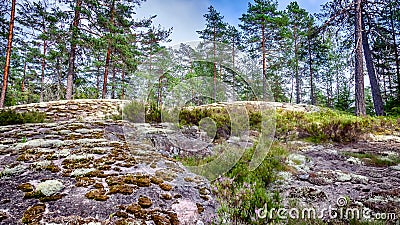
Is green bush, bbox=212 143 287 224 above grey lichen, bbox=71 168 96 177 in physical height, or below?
below

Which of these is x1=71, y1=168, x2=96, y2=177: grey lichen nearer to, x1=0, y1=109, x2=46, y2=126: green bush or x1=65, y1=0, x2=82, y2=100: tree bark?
x1=0, y1=109, x2=46, y2=126: green bush

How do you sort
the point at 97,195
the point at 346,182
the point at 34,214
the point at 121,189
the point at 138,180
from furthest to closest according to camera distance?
the point at 346,182
the point at 138,180
the point at 121,189
the point at 97,195
the point at 34,214

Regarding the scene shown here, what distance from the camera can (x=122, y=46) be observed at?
13.0 metres

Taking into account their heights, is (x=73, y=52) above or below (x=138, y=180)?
above

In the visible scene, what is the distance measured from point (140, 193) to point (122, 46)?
40.7 ft

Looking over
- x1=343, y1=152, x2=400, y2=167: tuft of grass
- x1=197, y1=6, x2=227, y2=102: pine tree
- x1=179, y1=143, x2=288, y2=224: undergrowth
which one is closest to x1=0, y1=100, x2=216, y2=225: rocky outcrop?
x1=179, y1=143, x2=288, y2=224: undergrowth

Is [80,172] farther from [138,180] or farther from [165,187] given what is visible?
[165,187]

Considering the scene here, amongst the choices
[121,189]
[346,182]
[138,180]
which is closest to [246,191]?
[138,180]

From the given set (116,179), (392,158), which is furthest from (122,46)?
(392,158)

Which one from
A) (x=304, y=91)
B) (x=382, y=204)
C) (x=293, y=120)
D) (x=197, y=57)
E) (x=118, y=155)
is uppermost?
(x=304, y=91)

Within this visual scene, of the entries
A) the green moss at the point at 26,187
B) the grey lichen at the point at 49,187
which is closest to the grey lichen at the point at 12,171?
the green moss at the point at 26,187

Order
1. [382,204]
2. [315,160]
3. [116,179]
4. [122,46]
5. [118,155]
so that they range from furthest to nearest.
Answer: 1. [122,46]
2. [315,160]
3. [118,155]
4. [116,179]
5. [382,204]

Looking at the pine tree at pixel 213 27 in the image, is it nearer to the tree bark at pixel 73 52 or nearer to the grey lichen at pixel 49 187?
the tree bark at pixel 73 52

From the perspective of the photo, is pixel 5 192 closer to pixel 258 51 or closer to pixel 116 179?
pixel 116 179
